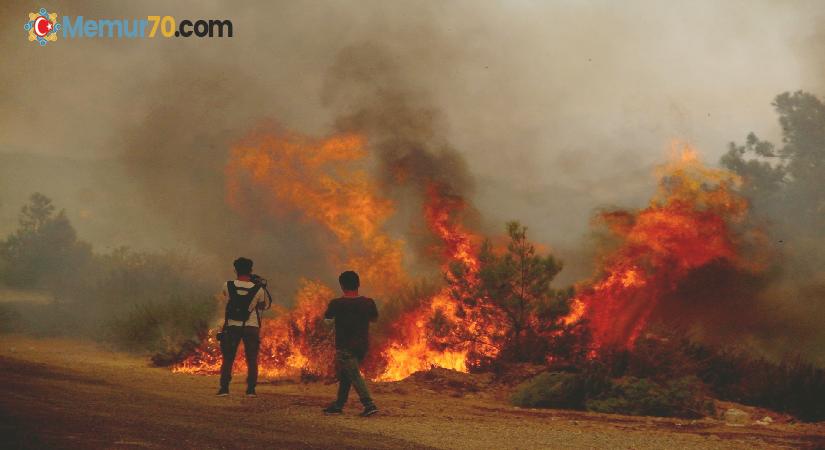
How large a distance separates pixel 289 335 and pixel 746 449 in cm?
1098

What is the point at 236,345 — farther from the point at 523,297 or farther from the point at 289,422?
the point at 523,297

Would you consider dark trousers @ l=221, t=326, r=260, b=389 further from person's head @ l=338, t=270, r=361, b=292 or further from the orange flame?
the orange flame

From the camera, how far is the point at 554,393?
39.6 feet

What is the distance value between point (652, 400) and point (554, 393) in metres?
1.62

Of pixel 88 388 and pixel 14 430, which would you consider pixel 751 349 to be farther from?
pixel 14 430

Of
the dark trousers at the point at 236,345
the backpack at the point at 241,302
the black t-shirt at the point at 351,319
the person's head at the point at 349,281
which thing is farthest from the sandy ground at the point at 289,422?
the person's head at the point at 349,281

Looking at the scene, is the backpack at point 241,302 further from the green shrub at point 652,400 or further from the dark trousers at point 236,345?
the green shrub at point 652,400

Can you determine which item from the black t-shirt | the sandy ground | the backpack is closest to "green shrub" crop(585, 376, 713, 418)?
the sandy ground

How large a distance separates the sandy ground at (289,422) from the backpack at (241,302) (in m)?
1.22

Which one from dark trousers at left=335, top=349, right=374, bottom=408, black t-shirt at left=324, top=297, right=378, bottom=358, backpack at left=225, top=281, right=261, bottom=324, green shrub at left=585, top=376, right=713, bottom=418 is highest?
backpack at left=225, top=281, right=261, bottom=324

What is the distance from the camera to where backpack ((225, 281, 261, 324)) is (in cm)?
1041

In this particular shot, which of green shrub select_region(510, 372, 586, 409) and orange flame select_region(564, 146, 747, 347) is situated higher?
orange flame select_region(564, 146, 747, 347)

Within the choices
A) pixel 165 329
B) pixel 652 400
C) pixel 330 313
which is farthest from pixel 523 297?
pixel 165 329

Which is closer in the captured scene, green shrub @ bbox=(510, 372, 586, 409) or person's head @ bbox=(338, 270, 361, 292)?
person's head @ bbox=(338, 270, 361, 292)
